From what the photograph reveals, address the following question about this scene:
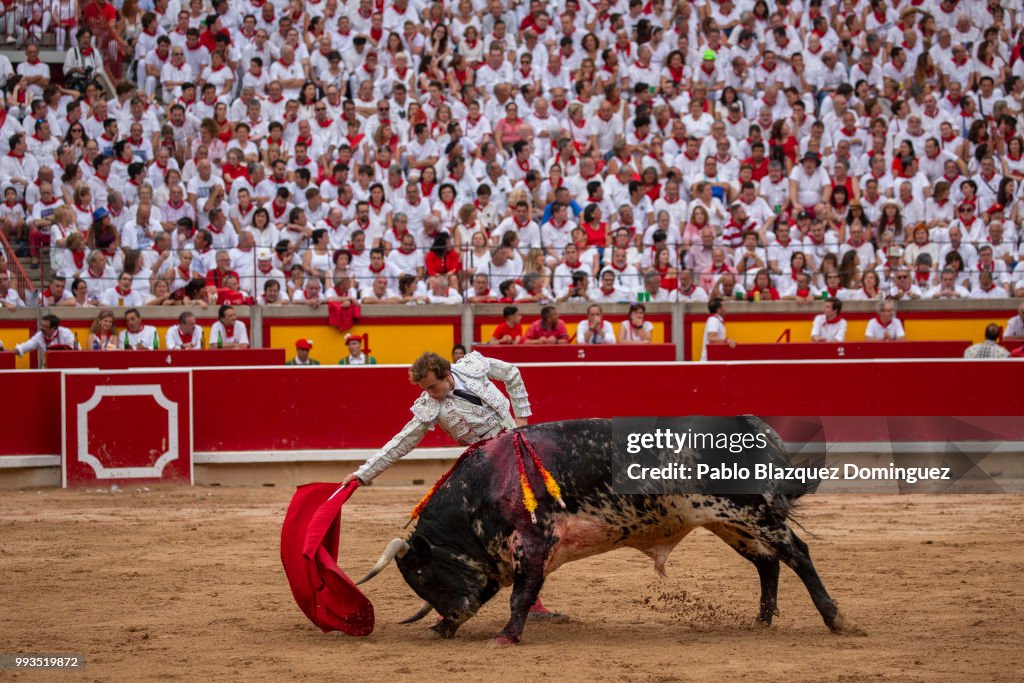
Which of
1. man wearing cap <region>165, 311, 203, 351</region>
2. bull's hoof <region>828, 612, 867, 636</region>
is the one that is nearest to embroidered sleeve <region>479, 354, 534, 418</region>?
bull's hoof <region>828, 612, 867, 636</region>

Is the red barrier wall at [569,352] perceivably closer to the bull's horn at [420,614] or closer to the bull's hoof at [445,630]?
the bull's horn at [420,614]

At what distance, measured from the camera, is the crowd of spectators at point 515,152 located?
571 inches

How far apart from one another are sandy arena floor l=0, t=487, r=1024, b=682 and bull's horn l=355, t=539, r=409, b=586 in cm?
34

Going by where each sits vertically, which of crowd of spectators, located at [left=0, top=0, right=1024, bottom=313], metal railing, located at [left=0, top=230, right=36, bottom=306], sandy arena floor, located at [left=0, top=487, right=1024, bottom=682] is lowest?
sandy arena floor, located at [left=0, top=487, right=1024, bottom=682]

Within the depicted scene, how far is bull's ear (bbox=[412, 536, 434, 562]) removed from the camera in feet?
Result: 20.9

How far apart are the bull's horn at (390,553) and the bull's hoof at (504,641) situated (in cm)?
59

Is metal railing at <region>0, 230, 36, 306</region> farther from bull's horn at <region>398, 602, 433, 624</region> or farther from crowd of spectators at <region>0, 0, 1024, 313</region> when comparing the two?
bull's horn at <region>398, 602, 433, 624</region>

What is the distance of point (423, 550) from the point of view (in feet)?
20.9

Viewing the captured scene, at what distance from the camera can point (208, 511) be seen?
10.2m

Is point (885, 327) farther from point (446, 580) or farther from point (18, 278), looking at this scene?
point (18, 278)

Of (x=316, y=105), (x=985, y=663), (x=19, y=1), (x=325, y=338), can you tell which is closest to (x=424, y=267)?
(x=325, y=338)

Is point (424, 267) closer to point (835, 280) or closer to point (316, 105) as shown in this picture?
point (316, 105)

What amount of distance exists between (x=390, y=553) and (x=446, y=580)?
1.02 feet

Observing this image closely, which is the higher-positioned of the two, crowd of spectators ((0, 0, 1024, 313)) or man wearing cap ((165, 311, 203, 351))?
crowd of spectators ((0, 0, 1024, 313))
